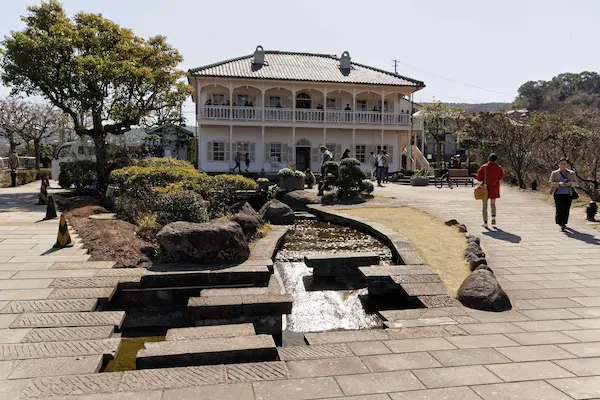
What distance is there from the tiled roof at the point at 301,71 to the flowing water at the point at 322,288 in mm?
19126

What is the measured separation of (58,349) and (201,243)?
10.0 feet

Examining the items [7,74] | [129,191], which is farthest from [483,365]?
[7,74]

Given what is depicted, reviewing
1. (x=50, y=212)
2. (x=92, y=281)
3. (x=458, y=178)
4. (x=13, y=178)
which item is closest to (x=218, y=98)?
(x=13, y=178)

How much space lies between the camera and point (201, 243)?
7094 mm

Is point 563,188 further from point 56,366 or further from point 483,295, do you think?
point 56,366

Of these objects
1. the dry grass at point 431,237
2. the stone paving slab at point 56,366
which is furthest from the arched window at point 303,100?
the stone paving slab at point 56,366

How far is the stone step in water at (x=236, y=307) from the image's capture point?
5.36 meters

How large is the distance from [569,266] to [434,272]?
252 cm

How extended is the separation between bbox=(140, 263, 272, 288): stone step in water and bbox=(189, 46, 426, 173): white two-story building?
71.6 ft

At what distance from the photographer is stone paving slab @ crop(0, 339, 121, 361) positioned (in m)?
4.09

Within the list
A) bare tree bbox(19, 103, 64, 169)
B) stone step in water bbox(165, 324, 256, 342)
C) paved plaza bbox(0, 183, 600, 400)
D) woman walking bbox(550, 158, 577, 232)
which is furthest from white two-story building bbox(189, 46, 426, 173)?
stone step in water bbox(165, 324, 256, 342)

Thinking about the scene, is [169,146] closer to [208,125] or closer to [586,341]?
[208,125]

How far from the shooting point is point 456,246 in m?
8.72

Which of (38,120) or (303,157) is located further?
(38,120)
